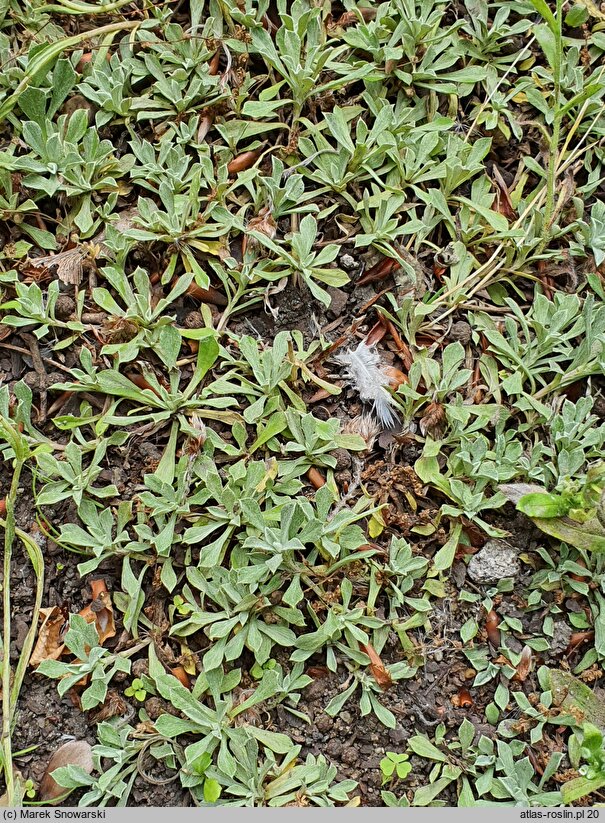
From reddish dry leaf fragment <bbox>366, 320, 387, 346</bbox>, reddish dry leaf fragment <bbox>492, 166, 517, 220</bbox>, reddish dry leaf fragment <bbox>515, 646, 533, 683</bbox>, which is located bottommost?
reddish dry leaf fragment <bbox>515, 646, 533, 683</bbox>

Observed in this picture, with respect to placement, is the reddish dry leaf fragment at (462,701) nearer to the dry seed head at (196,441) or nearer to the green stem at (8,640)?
the dry seed head at (196,441)

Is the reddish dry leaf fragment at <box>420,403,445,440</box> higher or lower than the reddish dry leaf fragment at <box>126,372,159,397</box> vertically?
lower

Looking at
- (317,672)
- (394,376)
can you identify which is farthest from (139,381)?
(317,672)

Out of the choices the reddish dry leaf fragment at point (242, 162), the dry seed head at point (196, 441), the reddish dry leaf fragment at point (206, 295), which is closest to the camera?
the dry seed head at point (196, 441)

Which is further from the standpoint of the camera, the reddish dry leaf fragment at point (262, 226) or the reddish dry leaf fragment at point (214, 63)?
the reddish dry leaf fragment at point (214, 63)

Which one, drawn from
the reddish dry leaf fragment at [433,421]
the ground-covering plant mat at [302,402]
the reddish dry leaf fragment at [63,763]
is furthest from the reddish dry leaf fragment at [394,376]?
the reddish dry leaf fragment at [63,763]

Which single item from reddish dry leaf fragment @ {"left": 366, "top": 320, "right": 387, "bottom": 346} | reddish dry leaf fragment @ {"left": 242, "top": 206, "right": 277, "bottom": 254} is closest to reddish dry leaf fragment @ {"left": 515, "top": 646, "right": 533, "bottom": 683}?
reddish dry leaf fragment @ {"left": 366, "top": 320, "right": 387, "bottom": 346}

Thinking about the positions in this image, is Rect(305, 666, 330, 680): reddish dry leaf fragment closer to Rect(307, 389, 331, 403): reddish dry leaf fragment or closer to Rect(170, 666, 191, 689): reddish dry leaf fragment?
Rect(170, 666, 191, 689): reddish dry leaf fragment
